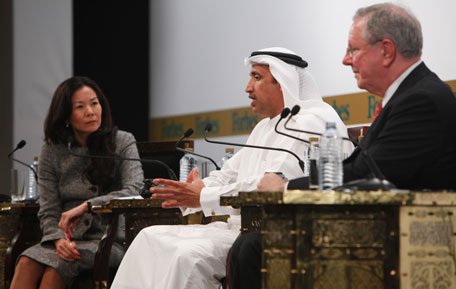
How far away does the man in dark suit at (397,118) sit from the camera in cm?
235

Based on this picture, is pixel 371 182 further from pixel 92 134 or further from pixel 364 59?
pixel 92 134

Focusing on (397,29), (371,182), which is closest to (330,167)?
(371,182)

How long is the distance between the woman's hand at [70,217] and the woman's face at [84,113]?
55cm

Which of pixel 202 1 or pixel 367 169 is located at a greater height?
pixel 202 1

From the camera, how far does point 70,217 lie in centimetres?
401

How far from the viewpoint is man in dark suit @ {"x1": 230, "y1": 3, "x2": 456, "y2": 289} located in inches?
92.7

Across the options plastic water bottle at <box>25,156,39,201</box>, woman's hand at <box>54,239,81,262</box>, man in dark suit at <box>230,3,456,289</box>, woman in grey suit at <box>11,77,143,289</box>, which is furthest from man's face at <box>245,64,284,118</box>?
plastic water bottle at <box>25,156,39,201</box>

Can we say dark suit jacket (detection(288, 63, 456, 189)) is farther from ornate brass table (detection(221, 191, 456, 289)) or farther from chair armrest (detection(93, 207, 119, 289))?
chair armrest (detection(93, 207, 119, 289))

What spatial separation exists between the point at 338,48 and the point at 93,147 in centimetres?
174

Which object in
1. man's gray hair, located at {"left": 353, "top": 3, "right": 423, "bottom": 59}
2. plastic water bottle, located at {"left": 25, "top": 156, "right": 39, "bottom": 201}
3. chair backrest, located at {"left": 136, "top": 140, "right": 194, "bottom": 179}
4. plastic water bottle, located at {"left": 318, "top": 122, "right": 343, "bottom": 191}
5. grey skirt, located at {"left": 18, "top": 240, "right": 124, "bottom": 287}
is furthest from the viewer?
plastic water bottle, located at {"left": 25, "top": 156, "right": 39, "bottom": 201}

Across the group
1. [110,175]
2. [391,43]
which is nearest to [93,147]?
[110,175]

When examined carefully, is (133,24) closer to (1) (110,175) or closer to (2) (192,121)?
(2) (192,121)

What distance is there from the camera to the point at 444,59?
403 cm

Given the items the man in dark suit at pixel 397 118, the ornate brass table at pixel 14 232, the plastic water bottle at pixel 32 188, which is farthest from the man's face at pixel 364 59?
the plastic water bottle at pixel 32 188
